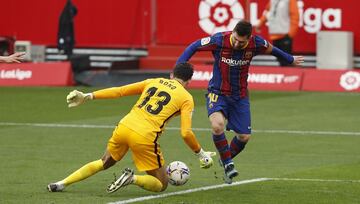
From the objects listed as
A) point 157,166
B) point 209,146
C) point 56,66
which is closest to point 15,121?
point 209,146

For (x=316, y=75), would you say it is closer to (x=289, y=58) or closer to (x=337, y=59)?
(x=337, y=59)

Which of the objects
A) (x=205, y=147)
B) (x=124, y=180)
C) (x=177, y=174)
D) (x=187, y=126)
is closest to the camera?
(x=124, y=180)

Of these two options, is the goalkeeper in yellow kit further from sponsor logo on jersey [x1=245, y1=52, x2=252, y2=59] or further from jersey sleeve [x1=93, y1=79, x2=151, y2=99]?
sponsor logo on jersey [x1=245, y1=52, x2=252, y2=59]

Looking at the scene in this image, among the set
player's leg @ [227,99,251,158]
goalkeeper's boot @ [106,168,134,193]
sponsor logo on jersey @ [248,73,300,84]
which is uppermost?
player's leg @ [227,99,251,158]

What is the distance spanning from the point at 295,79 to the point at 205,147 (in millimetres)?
10816

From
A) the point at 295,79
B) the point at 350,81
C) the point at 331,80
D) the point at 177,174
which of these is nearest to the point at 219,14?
the point at 295,79

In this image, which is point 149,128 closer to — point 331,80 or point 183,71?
point 183,71

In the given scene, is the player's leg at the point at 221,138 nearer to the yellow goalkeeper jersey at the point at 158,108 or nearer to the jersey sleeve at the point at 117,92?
the yellow goalkeeper jersey at the point at 158,108

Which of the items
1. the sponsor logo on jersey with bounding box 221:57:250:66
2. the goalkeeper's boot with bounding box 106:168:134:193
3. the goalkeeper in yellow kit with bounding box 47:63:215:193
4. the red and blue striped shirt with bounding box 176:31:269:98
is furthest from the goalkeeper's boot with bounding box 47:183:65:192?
the sponsor logo on jersey with bounding box 221:57:250:66

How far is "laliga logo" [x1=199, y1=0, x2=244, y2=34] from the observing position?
34.2m

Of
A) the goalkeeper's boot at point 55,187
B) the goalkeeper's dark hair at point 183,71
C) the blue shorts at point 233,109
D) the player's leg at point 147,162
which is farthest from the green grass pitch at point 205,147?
the goalkeeper's dark hair at point 183,71

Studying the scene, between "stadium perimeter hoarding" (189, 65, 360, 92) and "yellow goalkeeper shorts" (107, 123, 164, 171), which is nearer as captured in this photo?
"yellow goalkeeper shorts" (107, 123, 164, 171)

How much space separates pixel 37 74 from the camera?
32844mm

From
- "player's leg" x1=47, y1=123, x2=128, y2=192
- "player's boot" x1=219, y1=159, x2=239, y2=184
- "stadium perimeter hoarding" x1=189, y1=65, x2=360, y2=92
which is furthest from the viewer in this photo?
"stadium perimeter hoarding" x1=189, y1=65, x2=360, y2=92
